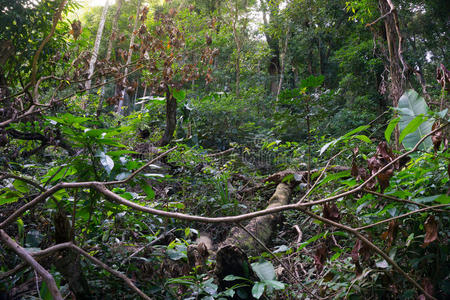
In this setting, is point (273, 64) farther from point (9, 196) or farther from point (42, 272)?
point (42, 272)

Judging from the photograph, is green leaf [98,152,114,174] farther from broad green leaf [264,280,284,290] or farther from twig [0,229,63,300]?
broad green leaf [264,280,284,290]

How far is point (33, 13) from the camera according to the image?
11.2 feet

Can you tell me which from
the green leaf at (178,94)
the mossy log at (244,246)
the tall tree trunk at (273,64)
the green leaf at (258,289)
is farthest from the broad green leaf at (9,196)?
the tall tree trunk at (273,64)

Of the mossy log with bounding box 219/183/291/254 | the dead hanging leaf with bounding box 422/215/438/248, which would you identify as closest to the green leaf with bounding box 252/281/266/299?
the dead hanging leaf with bounding box 422/215/438/248

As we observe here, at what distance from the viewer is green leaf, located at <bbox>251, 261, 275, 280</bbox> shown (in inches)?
54.9

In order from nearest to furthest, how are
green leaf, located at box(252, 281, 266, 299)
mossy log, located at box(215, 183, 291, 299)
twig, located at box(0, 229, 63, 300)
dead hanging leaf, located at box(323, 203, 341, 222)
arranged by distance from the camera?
twig, located at box(0, 229, 63, 300), dead hanging leaf, located at box(323, 203, 341, 222), green leaf, located at box(252, 281, 266, 299), mossy log, located at box(215, 183, 291, 299)

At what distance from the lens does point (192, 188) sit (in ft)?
11.6

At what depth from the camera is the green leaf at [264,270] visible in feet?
4.57

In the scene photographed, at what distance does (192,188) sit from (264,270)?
2187 mm

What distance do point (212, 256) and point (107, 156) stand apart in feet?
4.32

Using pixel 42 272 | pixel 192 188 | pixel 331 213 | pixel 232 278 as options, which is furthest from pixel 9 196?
pixel 192 188

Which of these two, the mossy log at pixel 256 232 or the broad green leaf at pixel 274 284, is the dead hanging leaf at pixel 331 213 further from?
the mossy log at pixel 256 232

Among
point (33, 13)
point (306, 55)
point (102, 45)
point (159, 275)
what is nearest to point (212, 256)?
point (159, 275)

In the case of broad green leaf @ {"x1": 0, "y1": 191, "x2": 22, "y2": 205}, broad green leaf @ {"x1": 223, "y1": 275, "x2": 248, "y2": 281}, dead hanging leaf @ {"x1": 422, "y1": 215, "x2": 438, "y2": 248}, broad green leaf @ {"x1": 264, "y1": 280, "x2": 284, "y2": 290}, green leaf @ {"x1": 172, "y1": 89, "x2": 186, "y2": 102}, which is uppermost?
green leaf @ {"x1": 172, "y1": 89, "x2": 186, "y2": 102}
